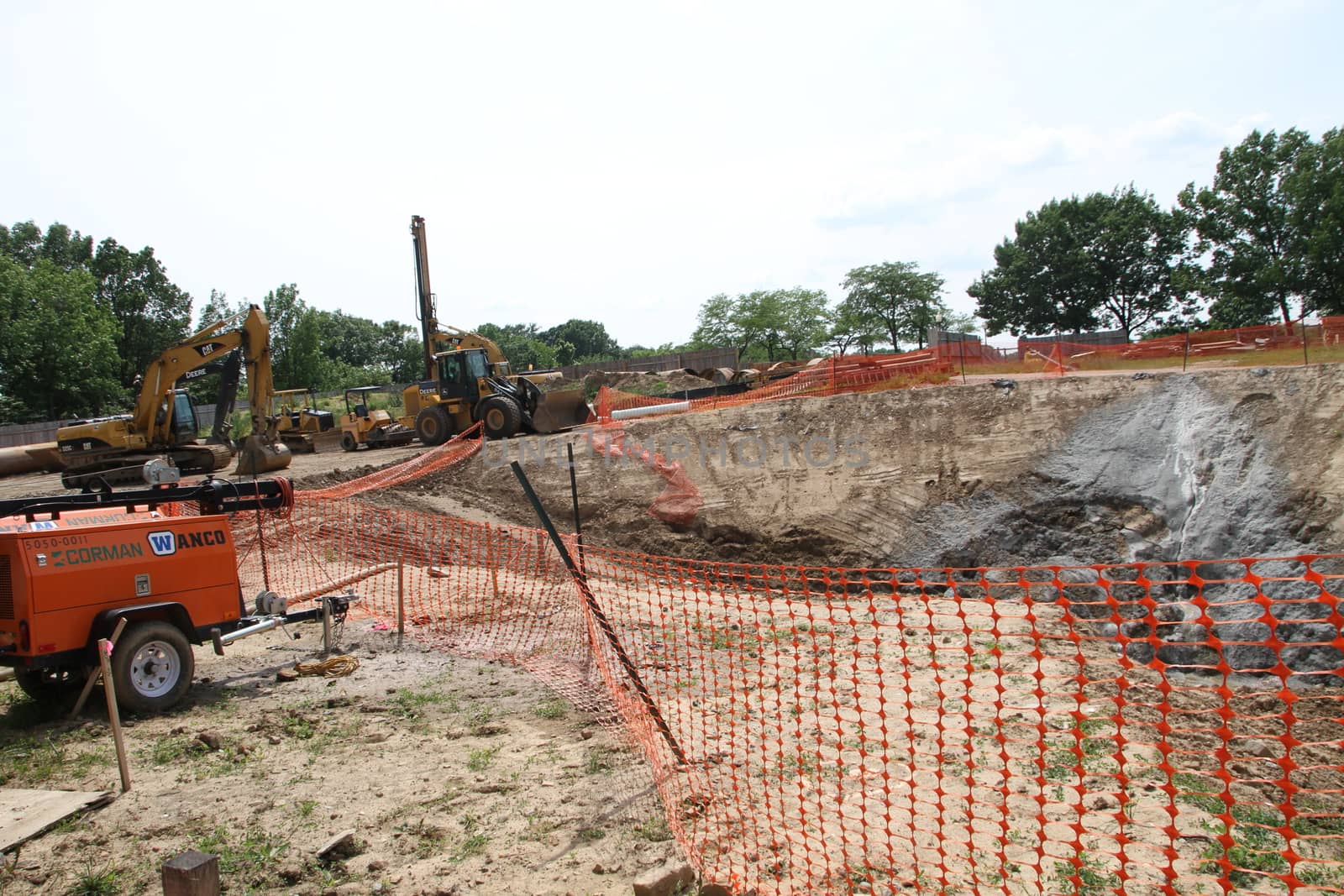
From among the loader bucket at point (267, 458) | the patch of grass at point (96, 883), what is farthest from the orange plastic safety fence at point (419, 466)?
the patch of grass at point (96, 883)

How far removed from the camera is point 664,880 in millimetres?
4012

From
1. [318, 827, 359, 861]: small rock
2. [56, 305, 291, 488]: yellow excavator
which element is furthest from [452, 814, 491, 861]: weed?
[56, 305, 291, 488]: yellow excavator

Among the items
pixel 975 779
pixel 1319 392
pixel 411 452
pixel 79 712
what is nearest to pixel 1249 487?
pixel 1319 392

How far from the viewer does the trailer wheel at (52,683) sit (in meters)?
6.70

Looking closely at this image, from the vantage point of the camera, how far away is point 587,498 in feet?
55.8

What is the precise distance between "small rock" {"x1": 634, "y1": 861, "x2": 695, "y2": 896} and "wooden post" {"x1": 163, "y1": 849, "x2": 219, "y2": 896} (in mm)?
1827

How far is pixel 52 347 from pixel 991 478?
43.2m

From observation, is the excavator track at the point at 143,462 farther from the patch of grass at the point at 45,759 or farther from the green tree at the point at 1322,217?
the green tree at the point at 1322,217

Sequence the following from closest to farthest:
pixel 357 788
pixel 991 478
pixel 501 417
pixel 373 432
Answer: pixel 357 788, pixel 991 478, pixel 501 417, pixel 373 432

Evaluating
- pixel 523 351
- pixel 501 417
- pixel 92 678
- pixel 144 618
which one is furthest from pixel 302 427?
pixel 523 351

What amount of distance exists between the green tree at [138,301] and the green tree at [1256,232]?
57302 mm

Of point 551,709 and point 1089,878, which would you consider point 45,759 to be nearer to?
point 551,709

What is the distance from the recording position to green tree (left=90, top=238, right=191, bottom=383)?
5012 cm

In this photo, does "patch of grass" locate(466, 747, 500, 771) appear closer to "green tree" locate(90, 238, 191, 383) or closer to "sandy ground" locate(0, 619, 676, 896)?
Answer: "sandy ground" locate(0, 619, 676, 896)
